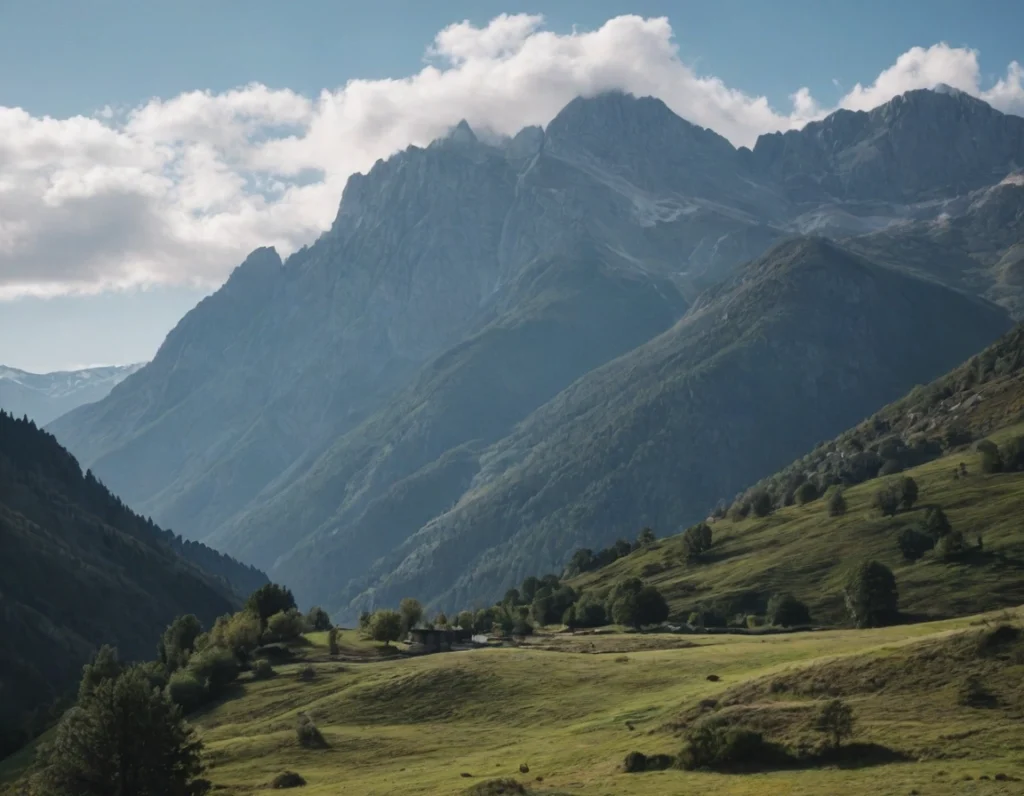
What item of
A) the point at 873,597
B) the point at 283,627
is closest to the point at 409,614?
the point at 283,627

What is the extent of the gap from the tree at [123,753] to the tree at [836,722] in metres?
42.3

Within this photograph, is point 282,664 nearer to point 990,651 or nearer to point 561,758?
point 561,758

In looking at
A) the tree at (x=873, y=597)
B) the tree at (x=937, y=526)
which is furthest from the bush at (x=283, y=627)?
the tree at (x=937, y=526)

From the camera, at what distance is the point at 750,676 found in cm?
8681

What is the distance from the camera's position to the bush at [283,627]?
15475 cm

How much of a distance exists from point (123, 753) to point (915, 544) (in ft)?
502

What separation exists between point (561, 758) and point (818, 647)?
4052cm

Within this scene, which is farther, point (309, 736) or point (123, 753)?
point (309, 736)

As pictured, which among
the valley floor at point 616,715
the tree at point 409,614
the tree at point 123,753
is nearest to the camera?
the valley floor at point 616,715

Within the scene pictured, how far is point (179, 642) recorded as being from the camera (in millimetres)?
171625

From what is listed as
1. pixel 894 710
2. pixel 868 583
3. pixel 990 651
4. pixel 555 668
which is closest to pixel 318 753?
pixel 555 668

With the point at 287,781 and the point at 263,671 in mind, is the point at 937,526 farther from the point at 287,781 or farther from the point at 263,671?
the point at 287,781

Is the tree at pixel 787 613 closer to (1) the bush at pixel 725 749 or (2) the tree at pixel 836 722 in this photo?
(1) the bush at pixel 725 749

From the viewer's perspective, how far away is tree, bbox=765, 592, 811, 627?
6836 inches
